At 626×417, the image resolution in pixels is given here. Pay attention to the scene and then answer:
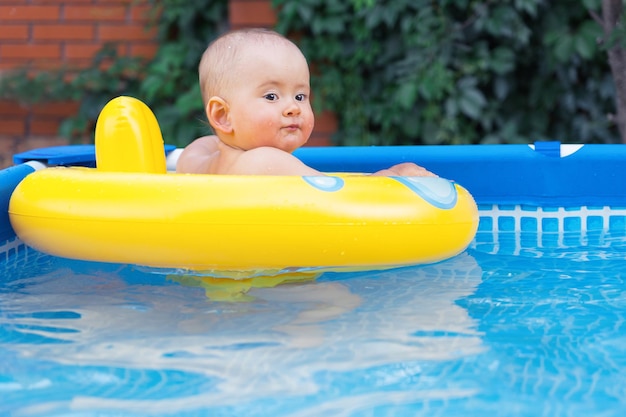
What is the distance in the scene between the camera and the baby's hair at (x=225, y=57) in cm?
239

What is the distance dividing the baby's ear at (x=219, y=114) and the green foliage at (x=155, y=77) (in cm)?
238

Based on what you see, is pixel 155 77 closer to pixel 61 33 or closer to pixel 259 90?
pixel 61 33

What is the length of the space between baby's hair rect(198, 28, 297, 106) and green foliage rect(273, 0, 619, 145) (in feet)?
6.95

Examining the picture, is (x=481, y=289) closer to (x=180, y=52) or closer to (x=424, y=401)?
(x=424, y=401)

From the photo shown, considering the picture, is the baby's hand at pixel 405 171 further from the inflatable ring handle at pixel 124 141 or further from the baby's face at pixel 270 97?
the inflatable ring handle at pixel 124 141

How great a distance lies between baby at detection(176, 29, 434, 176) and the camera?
236cm

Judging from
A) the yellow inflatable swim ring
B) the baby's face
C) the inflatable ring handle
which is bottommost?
the yellow inflatable swim ring

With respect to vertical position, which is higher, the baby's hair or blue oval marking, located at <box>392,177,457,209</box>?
the baby's hair

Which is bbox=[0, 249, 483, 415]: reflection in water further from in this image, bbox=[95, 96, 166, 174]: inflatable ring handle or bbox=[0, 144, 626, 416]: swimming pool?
bbox=[95, 96, 166, 174]: inflatable ring handle

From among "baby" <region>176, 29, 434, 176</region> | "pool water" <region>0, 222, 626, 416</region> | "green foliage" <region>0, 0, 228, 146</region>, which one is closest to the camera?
"pool water" <region>0, 222, 626, 416</region>

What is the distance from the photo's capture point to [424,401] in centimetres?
154

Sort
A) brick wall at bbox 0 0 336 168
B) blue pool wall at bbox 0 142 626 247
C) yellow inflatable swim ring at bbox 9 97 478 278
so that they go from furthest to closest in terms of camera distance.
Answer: brick wall at bbox 0 0 336 168 < blue pool wall at bbox 0 142 626 247 < yellow inflatable swim ring at bbox 9 97 478 278

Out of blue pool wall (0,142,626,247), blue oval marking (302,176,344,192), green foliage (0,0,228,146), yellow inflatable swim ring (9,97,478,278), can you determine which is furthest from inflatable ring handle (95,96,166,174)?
green foliage (0,0,228,146)

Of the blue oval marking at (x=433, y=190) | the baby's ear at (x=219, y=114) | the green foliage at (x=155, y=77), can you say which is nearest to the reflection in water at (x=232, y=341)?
the blue oval marking at (x=433, y=190)
